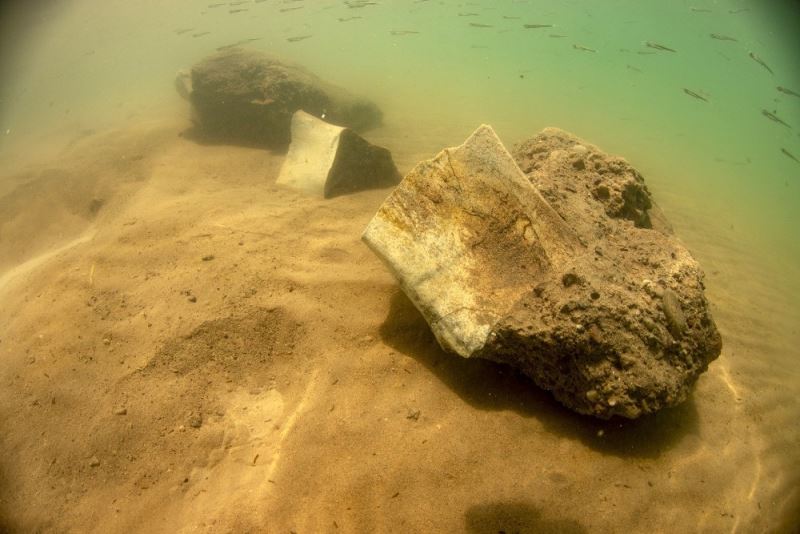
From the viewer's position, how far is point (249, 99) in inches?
341

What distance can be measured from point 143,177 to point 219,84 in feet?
10.1

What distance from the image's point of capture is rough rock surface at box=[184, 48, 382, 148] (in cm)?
864

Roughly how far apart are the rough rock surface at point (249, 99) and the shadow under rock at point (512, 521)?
831 cm

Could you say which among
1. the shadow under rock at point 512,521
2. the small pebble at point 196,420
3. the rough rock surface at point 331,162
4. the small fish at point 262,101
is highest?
the small fish at point 262,101

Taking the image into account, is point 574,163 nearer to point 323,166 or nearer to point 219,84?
point 323,166

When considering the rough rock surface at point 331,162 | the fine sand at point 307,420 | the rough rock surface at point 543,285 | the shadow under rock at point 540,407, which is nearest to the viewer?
the fine sand at point 307,420

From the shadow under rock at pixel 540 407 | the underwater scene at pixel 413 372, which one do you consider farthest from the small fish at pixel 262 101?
the shadow under rock at pixel 540 407

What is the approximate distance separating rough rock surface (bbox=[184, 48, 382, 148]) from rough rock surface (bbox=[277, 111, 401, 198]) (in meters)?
2.39

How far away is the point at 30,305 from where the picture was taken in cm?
386

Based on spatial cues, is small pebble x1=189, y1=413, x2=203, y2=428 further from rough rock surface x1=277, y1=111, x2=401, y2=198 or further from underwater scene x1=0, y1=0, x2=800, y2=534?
rough rock surface x1=277, y1=111, x2=401, y2=198

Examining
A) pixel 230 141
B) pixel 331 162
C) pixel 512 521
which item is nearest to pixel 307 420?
pixel 512 521

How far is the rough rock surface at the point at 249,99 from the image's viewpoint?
28.3 feet

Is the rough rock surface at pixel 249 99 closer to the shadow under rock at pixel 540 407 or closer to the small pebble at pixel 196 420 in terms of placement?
the small pebble at pixel 196 420

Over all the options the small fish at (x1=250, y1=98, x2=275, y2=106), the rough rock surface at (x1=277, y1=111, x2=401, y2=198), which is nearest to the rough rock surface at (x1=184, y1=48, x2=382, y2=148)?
the small fish at (x1=250, y1=98, x2=275, y2=106)
